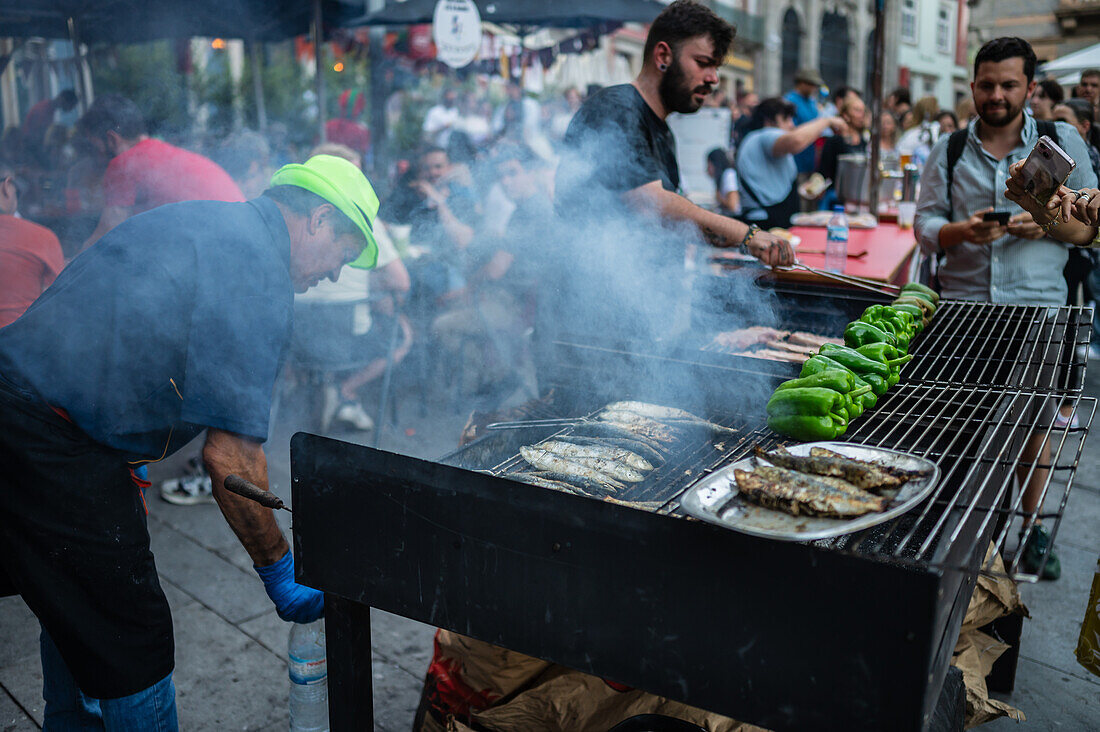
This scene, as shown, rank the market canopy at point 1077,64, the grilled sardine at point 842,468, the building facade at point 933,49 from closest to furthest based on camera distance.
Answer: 1. the grilled sardine at point 842,468
2. the market canopy at point 1077,64
3. the building facade at point 933,49

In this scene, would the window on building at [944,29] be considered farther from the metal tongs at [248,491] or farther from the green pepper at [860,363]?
the metal tongs at [248,491]

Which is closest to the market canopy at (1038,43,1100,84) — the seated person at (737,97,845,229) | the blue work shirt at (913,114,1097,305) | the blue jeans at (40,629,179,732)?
the seated person at (737,97,845,229)

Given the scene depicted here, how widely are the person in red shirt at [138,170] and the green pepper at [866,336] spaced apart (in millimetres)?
3478

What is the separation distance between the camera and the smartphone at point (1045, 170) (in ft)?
8.63

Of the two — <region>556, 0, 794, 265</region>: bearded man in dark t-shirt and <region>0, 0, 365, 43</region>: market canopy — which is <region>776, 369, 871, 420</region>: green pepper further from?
<region>0, 0, 365, 43</region>: market canopy

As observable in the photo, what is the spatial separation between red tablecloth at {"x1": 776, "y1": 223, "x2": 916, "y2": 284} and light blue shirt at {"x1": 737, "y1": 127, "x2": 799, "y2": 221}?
0.66m

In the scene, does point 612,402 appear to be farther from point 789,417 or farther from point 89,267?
point 89,267

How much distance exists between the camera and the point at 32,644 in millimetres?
3490

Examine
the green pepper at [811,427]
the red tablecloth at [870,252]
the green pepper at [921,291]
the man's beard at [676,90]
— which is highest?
the man's beard at [676,90]

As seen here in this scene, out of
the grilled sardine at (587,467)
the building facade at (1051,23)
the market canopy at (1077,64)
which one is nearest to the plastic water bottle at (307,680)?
the grilled sardine at (587,467)

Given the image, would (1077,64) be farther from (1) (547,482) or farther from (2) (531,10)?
(1) (547,482)

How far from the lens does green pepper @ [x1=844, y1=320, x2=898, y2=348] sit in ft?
9.50

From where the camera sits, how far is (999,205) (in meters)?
4.26

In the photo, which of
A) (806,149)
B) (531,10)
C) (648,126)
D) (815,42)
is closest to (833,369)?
(648,126)
